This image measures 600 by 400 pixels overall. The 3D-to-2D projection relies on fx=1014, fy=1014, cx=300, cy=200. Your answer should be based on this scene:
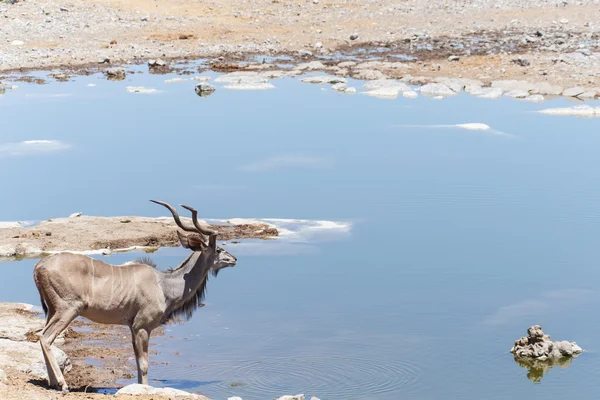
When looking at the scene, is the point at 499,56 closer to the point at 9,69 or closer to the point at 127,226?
the point at 9,69

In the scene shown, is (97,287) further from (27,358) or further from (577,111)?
(577,111)

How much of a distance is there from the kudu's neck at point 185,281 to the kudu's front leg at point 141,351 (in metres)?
0.52

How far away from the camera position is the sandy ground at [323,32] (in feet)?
114

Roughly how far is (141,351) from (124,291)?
630 mm

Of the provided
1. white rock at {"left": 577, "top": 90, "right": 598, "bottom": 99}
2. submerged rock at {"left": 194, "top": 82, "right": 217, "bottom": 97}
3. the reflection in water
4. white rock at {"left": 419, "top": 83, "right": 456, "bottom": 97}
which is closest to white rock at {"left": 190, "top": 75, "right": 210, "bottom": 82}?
submerged rock at {"left": 194, "top": 82, "right": 217, "bottom": 97}

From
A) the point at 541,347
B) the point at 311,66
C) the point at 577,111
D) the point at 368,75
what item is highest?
the point at 311,66

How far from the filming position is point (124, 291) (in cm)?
1012

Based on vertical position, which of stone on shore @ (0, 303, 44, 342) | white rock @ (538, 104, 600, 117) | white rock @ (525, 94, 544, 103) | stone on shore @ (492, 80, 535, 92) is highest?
stone on shore @ (492, 80, 535, 92)

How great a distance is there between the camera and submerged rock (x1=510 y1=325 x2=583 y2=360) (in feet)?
38.6

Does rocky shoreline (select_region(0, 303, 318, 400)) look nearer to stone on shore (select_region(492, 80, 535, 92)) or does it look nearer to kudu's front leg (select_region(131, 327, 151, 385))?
kudu's front leg (select_region(131, 327, 151, 385))

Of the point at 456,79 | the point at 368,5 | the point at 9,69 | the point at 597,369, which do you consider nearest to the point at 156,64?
the point at 9,69

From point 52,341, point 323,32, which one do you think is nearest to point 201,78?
point 323,32

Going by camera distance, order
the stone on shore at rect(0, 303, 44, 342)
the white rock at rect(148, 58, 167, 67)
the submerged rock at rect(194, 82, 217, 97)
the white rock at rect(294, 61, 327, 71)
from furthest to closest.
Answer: the white rock at rect(148, 58, 167, 67)
the white rock at rect(294, 61, 327, 71)
the submerged rock at rect(194, 82, 217, 97)
the stone on shore at rect(0, 303, 44, 342)

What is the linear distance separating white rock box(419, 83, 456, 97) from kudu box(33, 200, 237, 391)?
19.6m
